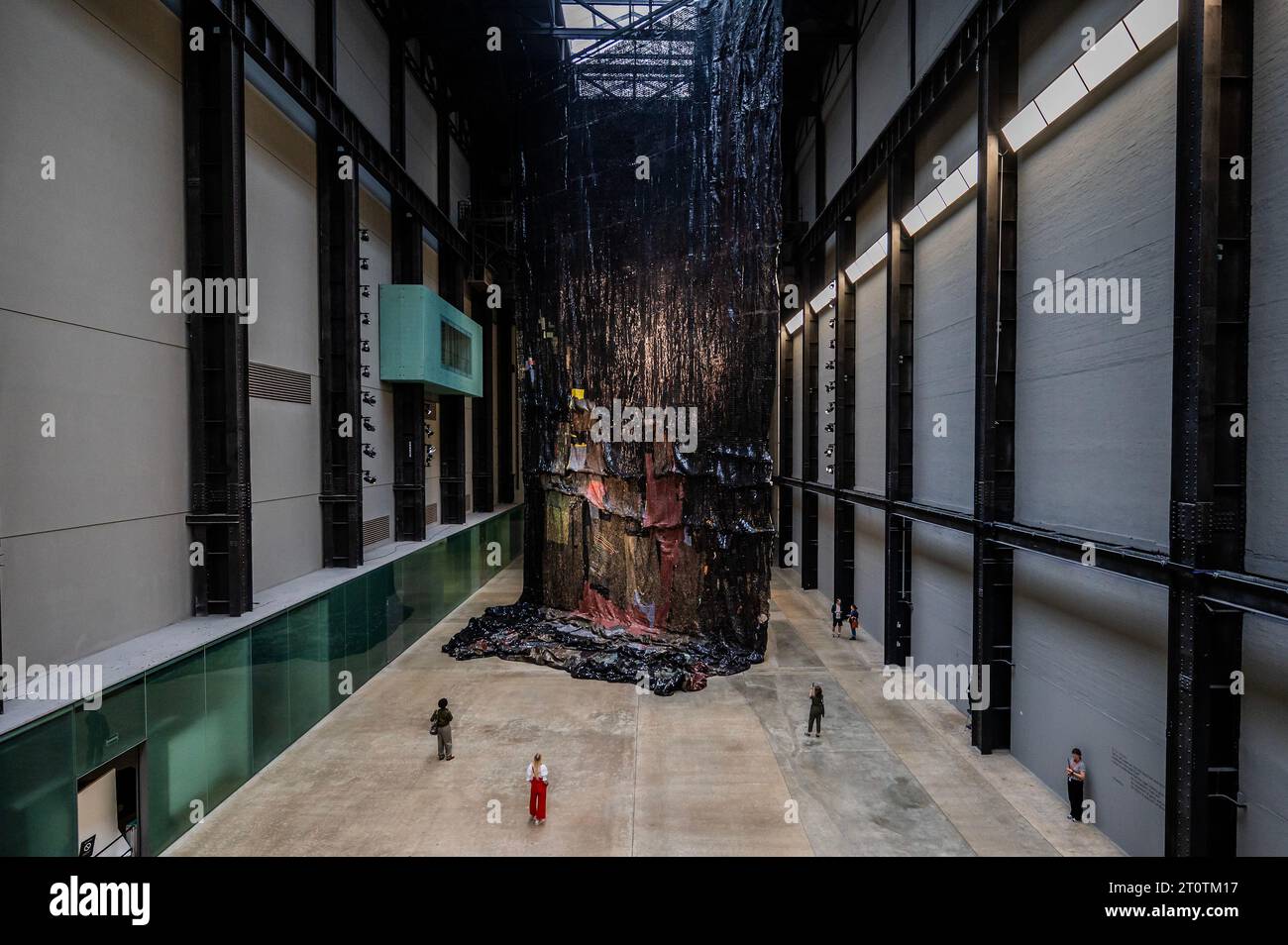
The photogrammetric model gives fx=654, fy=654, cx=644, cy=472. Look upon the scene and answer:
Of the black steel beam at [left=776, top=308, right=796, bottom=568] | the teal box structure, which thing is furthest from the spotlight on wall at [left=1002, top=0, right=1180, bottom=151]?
the black steel beam at [left=776, top=308, right=796, bottom=568]

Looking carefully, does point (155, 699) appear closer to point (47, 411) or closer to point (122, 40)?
point (47, 411)

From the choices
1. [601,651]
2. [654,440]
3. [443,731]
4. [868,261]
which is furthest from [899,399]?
[443,731]

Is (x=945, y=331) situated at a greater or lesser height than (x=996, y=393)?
greater

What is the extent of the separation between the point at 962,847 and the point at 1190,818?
8.27ft

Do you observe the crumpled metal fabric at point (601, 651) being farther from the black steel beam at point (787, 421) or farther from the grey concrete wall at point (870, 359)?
the black steel beam at point (787, 421)

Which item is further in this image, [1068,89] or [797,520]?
[797,520]

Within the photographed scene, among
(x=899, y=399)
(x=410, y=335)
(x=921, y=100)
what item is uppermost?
(x=921, y=100)

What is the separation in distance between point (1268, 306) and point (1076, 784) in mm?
6398

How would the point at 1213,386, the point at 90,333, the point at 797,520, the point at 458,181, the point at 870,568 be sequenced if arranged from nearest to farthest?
the point at 1213,386 < the point at 90,333 < the point at 870,568 < the point at 458,181 < the point at 797,520

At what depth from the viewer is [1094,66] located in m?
9.07

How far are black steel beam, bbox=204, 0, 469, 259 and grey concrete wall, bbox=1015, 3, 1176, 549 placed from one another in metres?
13.1

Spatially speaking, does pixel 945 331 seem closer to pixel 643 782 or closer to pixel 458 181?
pixel 643 782

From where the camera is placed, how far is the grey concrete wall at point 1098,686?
7996 mm

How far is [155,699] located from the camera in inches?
320
